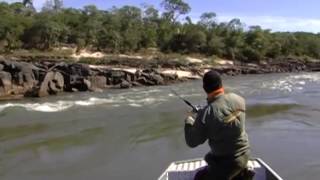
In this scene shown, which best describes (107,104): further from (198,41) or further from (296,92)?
(198,41)

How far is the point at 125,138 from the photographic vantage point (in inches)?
800

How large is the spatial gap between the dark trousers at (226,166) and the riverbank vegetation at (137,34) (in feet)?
194

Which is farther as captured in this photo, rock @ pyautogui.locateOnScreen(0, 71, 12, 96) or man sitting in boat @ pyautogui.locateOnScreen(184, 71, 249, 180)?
rock @ pyautogui.locateOnScreen(0, 71, 12, 96)

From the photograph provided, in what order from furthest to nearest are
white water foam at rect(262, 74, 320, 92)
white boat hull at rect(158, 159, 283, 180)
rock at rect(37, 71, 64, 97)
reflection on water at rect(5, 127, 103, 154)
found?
white water foam at rect(262, 74, 320, 92) < rock at rect(37, 71, 64, 97) < reflection on water at rect(5, 127, 103, 154) < white boat hull at rect(158, 159, 283, 180)

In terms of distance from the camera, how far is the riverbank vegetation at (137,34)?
6712 centimetres

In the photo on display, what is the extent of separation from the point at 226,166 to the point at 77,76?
40988 mm

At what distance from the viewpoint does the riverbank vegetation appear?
220 feet

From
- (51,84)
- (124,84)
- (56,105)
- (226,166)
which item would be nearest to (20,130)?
(56,105)

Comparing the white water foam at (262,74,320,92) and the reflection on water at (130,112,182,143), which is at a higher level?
the reflection on water at (130,112,182,143)

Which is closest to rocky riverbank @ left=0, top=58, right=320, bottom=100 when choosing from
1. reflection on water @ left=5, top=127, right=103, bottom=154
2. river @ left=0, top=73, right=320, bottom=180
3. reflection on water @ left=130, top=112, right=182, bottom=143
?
river @ left=0, top=73, right=320, bottom=180

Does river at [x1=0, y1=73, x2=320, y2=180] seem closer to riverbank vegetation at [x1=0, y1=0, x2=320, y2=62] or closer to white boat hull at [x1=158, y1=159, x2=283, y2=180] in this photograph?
white boat hull at [x1=158, y1=159, x2=283, y2=180]

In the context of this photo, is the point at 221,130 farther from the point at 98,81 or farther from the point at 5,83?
the point at 98,81

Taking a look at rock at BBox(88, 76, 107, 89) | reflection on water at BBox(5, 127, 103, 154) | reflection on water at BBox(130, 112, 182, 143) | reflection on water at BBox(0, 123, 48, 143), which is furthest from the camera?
rock at BBox(88, 76, 107, 89)

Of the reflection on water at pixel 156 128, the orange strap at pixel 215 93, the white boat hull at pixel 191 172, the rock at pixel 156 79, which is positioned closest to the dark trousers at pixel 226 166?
the orange strap at pixel 215 93
